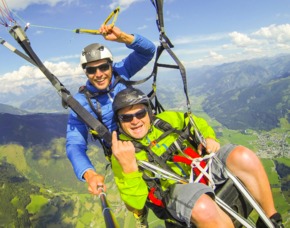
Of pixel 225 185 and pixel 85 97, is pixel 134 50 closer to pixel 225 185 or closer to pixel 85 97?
pixel 85 97

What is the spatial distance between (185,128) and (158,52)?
1709 millimetres

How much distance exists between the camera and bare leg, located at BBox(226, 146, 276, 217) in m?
4.51

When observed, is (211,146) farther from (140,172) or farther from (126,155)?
(126,155)

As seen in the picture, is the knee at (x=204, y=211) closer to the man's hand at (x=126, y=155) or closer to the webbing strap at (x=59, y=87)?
the man's hand at (x=126, y=155)

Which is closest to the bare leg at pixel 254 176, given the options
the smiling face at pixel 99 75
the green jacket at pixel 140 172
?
the green jacket at pixel 140 172

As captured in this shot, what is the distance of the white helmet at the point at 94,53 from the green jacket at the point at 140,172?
184 centimetres

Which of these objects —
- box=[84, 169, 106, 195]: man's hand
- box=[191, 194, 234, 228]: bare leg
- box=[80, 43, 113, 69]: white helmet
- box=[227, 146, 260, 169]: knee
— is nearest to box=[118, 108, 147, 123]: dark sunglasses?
box=[84, 169, 106, 195]: man's hand

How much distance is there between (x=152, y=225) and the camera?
124188mm

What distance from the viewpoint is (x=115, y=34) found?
5762 millimetres

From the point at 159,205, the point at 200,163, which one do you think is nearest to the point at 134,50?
the point at 200,163

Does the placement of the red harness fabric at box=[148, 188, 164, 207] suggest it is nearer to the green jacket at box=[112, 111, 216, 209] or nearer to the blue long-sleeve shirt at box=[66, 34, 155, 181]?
the green jacket at box=[112, 111, 216, 209]

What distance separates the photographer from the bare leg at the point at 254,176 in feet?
14.8

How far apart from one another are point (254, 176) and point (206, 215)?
1.18 meters

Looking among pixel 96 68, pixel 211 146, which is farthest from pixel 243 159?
pixel 96 68
